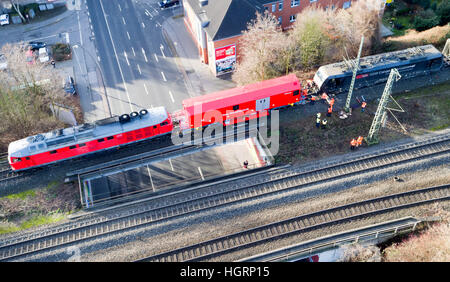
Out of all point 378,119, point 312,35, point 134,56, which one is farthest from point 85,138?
point 378,119

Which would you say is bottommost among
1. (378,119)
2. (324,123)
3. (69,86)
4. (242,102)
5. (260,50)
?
(324,123)

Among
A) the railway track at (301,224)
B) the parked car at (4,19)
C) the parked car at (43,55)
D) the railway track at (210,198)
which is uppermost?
the parked car at (4,19)

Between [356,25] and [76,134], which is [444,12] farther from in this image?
[76,134]

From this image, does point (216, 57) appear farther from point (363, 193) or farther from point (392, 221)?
point (392, 221)

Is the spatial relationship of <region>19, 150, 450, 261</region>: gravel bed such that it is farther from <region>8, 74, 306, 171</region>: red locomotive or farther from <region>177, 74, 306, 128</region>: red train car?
<region>177, 74, 306, 128</region>: red train car

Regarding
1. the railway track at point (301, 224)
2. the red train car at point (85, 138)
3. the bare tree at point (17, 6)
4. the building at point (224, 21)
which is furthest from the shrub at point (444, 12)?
the bare tree at point (17, 6)

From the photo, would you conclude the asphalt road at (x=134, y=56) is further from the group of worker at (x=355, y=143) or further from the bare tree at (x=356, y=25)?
the group of worker at (x=355, y=143)

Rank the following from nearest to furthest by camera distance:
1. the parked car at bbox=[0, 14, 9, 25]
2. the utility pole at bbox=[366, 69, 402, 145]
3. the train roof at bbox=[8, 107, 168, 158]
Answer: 1. the utility pole at bbox=[366, 69, 402, 145]
2. the train roof at bbox=[8, 107, 168, 158]
3. the parked car at bbox=[0, 14, 9, 25]

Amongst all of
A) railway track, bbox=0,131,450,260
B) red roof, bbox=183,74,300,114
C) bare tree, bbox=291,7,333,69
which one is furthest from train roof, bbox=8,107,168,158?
bare tree, bbox=291,7,333,69
